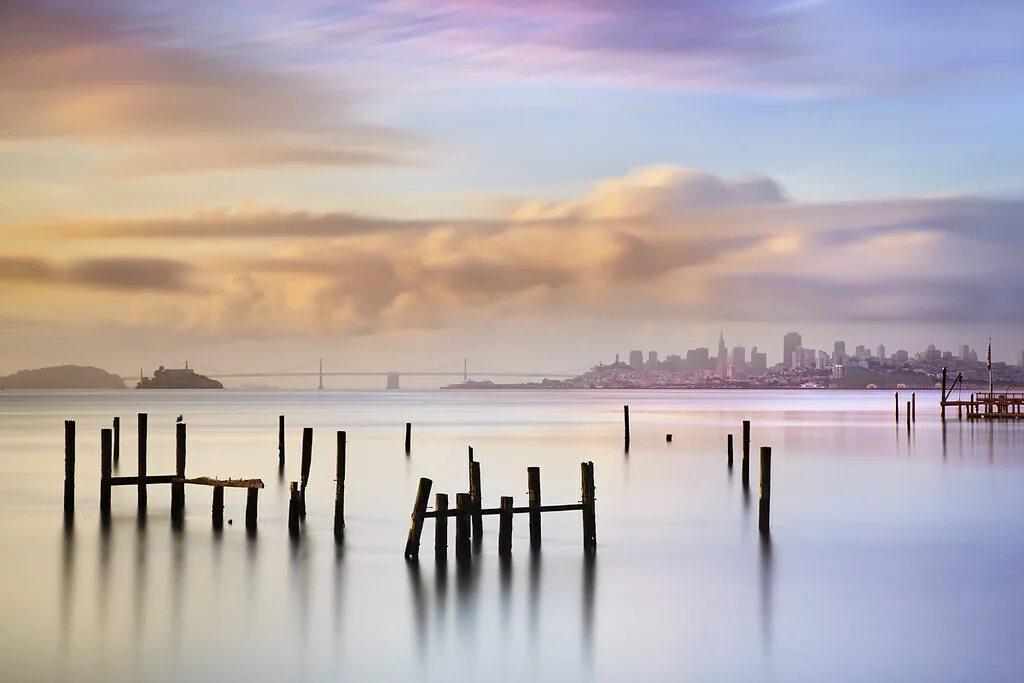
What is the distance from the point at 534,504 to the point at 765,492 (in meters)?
7.81

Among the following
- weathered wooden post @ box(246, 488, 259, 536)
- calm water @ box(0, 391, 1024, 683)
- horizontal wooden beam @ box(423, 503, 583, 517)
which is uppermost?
horizontal wooden beam @ box(423, 503, 583, 517)

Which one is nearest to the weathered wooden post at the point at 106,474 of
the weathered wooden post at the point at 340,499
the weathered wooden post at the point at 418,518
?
the weathered wooden post at the point at 340,499

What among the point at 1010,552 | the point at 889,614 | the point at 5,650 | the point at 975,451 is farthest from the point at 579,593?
the point at 975,451

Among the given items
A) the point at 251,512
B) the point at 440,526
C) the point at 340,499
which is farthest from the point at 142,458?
the point at 440,526

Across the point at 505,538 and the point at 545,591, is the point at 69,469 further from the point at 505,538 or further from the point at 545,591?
the point at 545,591

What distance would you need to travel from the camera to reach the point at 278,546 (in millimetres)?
26938

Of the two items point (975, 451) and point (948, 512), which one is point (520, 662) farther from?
point (975, 451)

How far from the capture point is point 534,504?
24.0 metres

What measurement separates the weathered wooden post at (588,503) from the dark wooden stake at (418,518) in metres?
2.81

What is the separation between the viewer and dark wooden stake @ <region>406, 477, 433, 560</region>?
22234 millimetres

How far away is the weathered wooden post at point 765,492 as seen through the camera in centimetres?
2864

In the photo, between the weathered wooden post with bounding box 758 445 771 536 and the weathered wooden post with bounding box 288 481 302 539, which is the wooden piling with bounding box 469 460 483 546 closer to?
the weathered wooden post with bounding box 288 481 302 539

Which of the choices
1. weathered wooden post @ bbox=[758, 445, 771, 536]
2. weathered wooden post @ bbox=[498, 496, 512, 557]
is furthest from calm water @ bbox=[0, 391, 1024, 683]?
weathered wooden post @ bbox=[758, 445, 771, 536]

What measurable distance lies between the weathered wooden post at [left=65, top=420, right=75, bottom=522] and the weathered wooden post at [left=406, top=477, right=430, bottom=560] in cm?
1100
